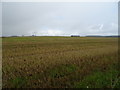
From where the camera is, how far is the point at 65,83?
217 inches

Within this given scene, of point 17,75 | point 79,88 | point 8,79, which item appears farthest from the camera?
point 17,75

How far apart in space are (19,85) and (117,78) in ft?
12.9

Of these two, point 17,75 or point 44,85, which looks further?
point 17,75

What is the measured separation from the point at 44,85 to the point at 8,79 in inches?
63.6

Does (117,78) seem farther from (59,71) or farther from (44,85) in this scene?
(44,85)

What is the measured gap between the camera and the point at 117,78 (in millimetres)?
6148

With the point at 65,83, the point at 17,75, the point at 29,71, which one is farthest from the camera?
the point at 29,71

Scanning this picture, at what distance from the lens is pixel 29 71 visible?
6984mm

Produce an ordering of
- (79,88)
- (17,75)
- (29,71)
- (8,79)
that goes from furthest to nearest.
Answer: (29,71)
(17,75)
(8,79)
(79,88)

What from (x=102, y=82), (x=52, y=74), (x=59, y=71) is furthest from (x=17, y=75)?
(x=102, y=82)

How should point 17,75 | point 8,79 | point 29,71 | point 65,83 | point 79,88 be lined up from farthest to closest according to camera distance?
point 29,71
point 17,75
point 8,79
point 65,83
point 79,88

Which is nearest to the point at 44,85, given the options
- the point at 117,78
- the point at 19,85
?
the point at 19,85

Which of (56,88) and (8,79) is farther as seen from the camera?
(8,79)

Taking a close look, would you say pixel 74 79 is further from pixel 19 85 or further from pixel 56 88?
pixel 19 85
